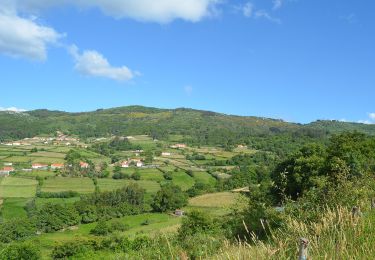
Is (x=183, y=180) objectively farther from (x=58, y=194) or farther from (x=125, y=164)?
(x=125, y=164)

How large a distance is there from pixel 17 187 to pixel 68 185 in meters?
10.0

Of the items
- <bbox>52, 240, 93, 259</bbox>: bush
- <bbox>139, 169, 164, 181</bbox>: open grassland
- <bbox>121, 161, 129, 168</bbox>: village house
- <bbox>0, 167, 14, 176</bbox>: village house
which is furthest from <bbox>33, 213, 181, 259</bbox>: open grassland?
<bbox>121, 161, 129, 168</bbox>: village house

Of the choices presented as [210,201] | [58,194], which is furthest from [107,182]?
[210,201]

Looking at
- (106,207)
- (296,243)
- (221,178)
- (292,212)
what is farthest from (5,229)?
(296,243)

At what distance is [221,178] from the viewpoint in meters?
86.1

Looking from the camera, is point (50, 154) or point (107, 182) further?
point (50, 154)

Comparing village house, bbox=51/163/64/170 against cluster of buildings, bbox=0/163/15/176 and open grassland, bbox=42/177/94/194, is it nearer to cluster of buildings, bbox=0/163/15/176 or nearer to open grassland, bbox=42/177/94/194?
cluster of buildings, bbox=0/163/15/176

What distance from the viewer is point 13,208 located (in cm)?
6669

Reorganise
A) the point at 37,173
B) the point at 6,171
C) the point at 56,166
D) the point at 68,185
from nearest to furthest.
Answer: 1. the point at 68,185
2. the point at 37,173
3. the point at 6,171
4. the point at 56,166

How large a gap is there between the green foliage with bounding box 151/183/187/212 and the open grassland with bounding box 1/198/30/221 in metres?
20.1

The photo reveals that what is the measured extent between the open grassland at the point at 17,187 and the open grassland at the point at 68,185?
8.40 feet

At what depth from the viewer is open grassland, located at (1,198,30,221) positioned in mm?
63438

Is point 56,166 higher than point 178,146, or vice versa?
point 178,146

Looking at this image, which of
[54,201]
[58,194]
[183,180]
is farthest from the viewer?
[183,180]
